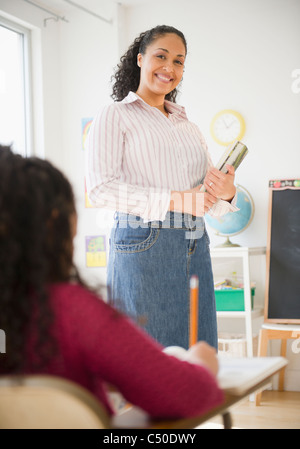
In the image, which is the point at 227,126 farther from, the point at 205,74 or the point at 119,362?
the point at 119,362

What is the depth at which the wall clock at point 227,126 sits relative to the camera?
3.45 meters

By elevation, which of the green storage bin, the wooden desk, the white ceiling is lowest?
the green storage bin

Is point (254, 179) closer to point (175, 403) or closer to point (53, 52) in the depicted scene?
point (53, 52)

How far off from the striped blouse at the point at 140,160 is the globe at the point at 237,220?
170 centimetres

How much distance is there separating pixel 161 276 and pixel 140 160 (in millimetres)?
304

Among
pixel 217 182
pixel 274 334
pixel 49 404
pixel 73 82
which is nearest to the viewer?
pixel 49 404

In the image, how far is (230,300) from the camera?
3.20 m

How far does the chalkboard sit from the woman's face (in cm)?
176

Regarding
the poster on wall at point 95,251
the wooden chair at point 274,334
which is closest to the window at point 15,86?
the poster on wall at point 95,251

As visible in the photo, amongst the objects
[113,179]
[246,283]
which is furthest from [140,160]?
[246,283]

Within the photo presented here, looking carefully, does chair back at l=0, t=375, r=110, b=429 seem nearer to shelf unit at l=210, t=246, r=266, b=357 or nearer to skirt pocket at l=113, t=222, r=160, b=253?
skirt pocket at l=113, t=222, r=160, b=253

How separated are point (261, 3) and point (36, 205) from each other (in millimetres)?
3127

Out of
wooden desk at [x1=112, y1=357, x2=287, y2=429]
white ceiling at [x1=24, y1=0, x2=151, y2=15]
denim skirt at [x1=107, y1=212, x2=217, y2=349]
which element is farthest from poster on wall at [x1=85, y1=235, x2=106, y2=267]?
wooden desk at [x1=112, y1=357, x2=287, y2=429]

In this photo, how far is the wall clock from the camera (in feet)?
11.3
